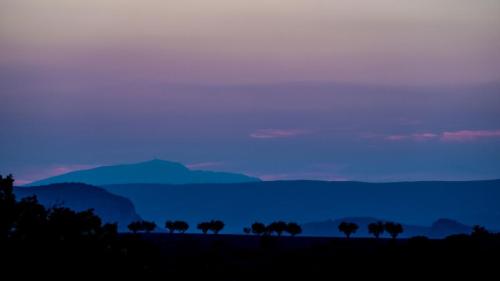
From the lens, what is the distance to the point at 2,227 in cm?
3828

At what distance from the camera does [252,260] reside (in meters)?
100

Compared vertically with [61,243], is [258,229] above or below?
above

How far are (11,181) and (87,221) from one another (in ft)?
13.3

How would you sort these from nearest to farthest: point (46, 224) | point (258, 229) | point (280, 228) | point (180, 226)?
1. point (46, 224)
2. point (280, 228)
3. point (258, 229)
4. point (180, 226)

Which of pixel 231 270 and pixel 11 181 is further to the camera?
pixel 231 270

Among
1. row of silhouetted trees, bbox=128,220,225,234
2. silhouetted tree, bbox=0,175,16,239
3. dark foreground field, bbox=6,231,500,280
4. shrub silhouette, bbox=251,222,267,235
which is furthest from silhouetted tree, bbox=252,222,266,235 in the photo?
silhouetted tree, bbox=0,175,16,239

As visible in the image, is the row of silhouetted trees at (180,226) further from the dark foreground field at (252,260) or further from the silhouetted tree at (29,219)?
the silhouetted tree at (29,219)

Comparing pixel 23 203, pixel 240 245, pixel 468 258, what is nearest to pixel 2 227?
pixel 23 203

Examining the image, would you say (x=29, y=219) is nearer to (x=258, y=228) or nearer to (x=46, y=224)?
(x=46, y=224)

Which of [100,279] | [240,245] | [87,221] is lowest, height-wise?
[100,279]

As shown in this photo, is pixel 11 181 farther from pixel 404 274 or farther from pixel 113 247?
pixel 404 274

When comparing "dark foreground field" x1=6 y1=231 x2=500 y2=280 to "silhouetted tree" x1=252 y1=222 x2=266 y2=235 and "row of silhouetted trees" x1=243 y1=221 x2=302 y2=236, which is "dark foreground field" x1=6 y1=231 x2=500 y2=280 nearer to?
"row of silhouetted trees" x1=243 y1=221 x2=302 y2=236

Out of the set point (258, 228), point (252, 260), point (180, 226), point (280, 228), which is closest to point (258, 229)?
point (258, 228)

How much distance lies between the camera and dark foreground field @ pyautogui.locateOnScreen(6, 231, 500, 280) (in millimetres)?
36594
